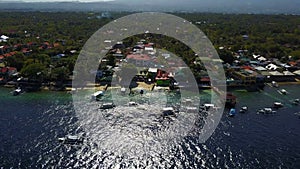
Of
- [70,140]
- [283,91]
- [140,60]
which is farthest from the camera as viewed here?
[140,60]

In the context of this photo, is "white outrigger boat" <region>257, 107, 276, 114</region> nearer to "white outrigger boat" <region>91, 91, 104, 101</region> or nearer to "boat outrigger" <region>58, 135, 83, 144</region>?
"white outrigger boat" <region>91, 91, 104, 101</region>

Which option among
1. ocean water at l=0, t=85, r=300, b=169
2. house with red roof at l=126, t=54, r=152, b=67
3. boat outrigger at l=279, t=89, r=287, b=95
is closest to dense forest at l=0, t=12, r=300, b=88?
house with red roof at l=126, t=54, r=152, b=67

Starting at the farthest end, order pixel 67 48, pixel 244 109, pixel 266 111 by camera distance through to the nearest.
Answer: pixel 67 48 < pixel 244 109 < pixel 266 111

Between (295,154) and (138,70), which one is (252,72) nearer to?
(138,70)

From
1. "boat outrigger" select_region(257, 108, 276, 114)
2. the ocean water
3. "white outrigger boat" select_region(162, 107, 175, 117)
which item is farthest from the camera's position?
"boat outrigger" select_region(257, 108, 276, 114)

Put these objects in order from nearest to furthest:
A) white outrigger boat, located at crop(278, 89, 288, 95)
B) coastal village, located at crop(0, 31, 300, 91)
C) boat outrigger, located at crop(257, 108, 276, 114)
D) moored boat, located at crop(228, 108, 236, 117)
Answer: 1. moored boat, located at crop(228, 108, 236, 117)
2. boat outrigger, located at crop(257, 108, 276, 114)
3. white outrigger boat, located at crop(278, 89, 288, 95)
4. coastal village, located at crop(0, 31, 300, 91)

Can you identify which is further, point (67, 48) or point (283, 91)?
point (67, 48)

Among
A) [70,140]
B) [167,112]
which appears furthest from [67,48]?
[70,140]

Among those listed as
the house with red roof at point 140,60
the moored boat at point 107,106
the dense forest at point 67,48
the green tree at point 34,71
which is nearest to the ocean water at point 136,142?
the moored boat at point 107,106

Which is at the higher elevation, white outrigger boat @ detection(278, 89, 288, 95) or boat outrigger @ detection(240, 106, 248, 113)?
white outrigger boat @ detection(278, 89, 288, 95)

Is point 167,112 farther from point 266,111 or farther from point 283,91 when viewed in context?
point 283,91
